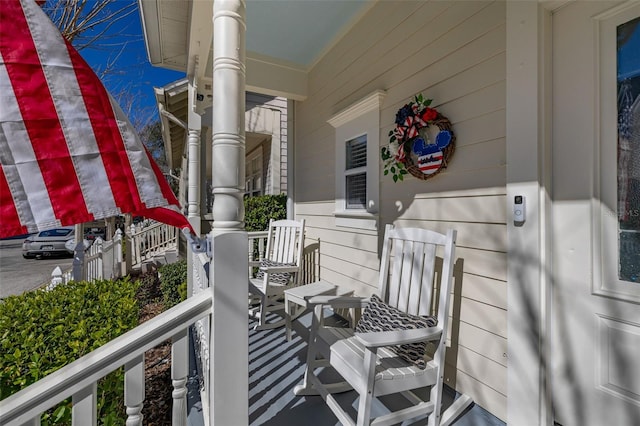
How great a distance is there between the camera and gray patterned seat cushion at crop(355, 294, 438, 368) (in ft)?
5.86

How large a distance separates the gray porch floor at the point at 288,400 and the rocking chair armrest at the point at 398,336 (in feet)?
1.92

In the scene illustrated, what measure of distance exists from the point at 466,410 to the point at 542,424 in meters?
0.41

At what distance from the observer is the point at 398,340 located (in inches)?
60.9

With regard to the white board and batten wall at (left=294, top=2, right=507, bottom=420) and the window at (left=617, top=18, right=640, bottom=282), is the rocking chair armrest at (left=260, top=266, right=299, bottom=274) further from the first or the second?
the window at (left=617, top=18, right=640, bottom=282)

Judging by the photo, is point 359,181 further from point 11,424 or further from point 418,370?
point 11,424

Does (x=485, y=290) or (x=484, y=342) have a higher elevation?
(x=485, y=290)

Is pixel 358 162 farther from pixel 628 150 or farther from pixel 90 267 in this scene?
pixel 90 267

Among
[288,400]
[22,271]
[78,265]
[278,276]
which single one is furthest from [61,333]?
[22,271]

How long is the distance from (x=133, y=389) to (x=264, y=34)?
3.54 metres

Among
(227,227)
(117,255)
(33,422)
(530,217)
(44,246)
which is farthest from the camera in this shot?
(44,246)

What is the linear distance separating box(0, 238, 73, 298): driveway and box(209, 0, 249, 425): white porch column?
318 inches

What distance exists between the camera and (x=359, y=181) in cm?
327

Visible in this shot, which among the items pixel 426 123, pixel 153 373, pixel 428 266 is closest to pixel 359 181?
pixel 426 123

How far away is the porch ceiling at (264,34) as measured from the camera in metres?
2.62
